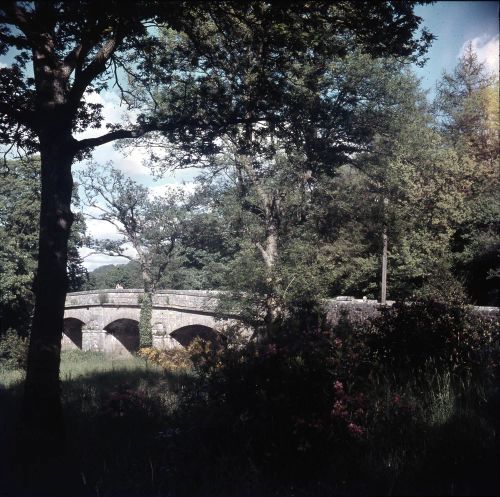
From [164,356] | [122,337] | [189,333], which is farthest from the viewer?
[122,337]

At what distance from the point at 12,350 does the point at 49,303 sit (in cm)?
1726

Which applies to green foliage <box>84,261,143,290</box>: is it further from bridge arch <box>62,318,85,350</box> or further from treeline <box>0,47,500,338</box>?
treeline <box>0,47,500,338</box>

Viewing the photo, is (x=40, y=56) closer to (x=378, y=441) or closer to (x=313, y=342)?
(x=313, y=342)

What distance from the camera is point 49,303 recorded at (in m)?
6.28

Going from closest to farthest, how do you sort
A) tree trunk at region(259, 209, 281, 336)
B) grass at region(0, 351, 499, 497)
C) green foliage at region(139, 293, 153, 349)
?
grass at region(0, 351, 499, 497) → tree trunk at region(259, 209, 281, 336) → green foliage at region(139, 293, 153, 349)

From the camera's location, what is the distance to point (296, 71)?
8.34m

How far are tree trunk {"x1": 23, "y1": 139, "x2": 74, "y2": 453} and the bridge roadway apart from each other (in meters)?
14.7

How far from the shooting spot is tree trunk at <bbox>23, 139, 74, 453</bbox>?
6125mm

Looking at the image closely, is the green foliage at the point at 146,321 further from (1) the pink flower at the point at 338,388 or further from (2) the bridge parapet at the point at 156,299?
(1) the pink flower at the point at 338,388

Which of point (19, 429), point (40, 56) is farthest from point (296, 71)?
point (19, 429)

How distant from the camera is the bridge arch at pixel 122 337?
110 feet

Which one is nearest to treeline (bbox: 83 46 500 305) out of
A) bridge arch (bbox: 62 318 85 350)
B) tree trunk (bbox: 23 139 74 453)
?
tree trunk (bbox: 23 139 74 453)

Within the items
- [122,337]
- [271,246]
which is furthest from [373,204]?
[122,337]

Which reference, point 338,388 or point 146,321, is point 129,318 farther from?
point 338,388
